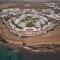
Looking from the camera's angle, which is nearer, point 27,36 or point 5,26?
point 27,36

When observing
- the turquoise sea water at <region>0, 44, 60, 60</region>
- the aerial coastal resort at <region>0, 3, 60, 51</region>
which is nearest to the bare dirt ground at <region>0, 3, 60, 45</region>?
the aerial coastal resort at <region>0, 3, 60, 51</region>

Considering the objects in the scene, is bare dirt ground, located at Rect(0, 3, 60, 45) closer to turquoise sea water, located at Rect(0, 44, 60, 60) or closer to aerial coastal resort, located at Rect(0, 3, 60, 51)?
aerial coastal resort, located at Rect(0, 3, 60, 51)

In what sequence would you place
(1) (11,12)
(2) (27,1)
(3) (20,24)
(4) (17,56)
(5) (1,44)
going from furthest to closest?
(2) (27,1), (1) (11,12), (3) (20,24), (5) (1,44), (4) (17,56)

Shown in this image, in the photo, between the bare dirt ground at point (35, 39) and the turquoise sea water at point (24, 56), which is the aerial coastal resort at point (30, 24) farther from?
the turquoise sea water at point (24, 56)

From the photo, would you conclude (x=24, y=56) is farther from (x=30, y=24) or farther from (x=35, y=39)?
(x=30, y=24)

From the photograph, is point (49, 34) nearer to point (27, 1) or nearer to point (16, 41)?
point (16, 41)

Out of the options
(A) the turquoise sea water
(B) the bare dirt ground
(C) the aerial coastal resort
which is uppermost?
(C) the aerial coastal resort

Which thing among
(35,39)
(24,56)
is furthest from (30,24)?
(24,56)

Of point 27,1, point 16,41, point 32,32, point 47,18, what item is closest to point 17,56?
point 16,41
